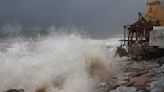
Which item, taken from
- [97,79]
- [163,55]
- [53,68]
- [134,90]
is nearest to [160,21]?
[163,55]

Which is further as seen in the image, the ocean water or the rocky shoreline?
the ocean water

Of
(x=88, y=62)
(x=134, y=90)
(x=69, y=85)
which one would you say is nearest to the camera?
(x=134, y=90)

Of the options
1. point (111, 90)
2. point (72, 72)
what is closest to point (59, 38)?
point (72, 72)

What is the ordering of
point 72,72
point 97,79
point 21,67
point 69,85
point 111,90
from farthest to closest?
point 21,67 → point 72,72 → point 97,79 → point 69,85 → point 111,90

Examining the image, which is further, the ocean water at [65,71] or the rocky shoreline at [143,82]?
the ocean water at [65,71]

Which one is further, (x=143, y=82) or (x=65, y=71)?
(x=65, y=71)

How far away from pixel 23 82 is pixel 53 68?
4100 millimetres

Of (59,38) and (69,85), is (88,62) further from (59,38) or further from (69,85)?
(59,38)

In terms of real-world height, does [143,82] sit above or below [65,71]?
above

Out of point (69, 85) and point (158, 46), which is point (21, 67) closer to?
point (69, 85)

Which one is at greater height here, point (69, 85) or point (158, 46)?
point (158, 46)

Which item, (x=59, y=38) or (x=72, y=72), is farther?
(x=59, y=38)

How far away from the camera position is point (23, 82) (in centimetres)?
1858

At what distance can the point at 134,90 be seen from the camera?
13234 mm
